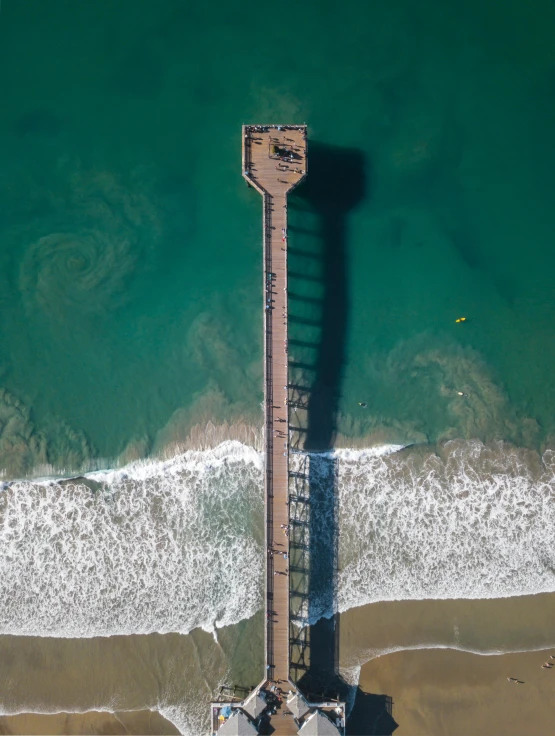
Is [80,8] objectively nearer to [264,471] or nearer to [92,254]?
[92,254]

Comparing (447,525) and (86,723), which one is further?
(447,525)

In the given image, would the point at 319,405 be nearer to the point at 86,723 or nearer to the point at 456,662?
the point at 456,662

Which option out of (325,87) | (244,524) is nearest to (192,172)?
(325,87)

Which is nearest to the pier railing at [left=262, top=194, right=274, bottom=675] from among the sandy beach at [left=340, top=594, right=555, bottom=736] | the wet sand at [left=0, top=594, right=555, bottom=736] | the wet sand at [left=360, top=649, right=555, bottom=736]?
the wet sand at [left=0, top=594, right=555, bottom=736]

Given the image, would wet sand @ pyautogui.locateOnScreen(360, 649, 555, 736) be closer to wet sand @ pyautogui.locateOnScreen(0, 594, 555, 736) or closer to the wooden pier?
wet sand @ pyautogui.locateOnScreen(0, 594, 555, 736)

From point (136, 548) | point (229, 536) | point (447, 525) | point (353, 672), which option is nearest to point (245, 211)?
point (229, 536)

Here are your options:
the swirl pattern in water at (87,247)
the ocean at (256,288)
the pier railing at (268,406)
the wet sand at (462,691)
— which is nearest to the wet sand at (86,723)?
the ocean at (256,288)
